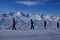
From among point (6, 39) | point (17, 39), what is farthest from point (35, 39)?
point (6, 39)

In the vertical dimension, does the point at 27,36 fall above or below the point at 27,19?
below

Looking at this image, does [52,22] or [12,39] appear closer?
[12,39]

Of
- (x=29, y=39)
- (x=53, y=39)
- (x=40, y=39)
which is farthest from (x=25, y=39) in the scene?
(x=53, y=39)

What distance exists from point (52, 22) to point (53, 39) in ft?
27.4

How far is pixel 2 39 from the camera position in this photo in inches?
161

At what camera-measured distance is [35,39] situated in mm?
4219

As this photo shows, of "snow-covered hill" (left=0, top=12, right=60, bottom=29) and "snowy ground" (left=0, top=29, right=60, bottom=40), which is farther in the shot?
"snow-covered hill" (left=0, top=12, right=60, bottom=29)

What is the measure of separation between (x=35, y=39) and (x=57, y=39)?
1.83 feet

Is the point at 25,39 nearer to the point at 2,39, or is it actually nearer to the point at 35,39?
the point at 35,39

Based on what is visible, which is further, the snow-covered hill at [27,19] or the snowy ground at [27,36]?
the snow-covered hill at [27,19]

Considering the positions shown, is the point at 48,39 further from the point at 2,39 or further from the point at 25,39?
the point at 2,39

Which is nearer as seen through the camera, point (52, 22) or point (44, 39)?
point (44, 39)

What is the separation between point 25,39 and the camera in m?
4.18

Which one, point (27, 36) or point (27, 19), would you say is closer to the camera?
point (27, 36)
